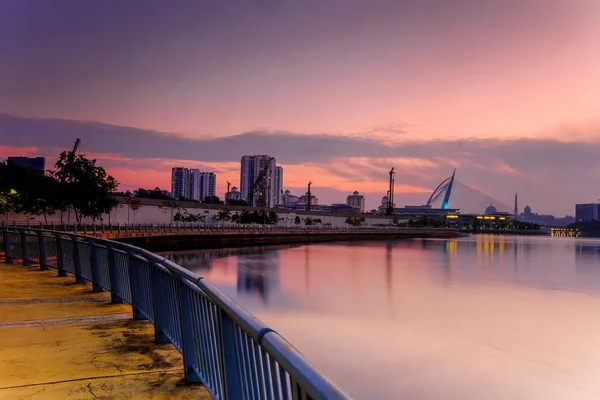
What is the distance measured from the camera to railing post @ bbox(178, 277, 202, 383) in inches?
207

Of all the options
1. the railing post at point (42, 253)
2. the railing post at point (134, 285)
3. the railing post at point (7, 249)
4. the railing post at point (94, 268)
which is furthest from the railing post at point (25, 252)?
the railing post at point (134, 285)

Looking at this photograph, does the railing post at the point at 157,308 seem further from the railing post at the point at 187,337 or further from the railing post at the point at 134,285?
the railing post at the point at 187,337

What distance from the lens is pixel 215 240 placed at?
78938 mm

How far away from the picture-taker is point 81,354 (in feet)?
20.8

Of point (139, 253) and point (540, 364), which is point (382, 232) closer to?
point (540, 364)

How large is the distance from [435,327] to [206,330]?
2164 cm

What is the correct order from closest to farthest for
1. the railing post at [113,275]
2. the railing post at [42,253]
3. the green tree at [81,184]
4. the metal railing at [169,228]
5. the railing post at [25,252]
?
the railing post at [113,275]
the railing post at [42,253]
the railing post at [25,252]
the metal railing at [169,228]
the green tree at [81,184]

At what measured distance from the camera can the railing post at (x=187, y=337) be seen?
5.26 m

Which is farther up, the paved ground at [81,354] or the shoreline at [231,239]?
the paved ground at [81,354]

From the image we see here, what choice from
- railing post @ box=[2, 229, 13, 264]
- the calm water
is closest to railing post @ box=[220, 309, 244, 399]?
the calm water

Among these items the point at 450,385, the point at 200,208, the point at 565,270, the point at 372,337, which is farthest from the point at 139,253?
the point at 200,208

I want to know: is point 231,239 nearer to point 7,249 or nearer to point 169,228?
point 169,228

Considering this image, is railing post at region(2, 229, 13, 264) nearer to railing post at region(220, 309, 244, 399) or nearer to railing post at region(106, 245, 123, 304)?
railing post at region(106, 245, 123, 304)

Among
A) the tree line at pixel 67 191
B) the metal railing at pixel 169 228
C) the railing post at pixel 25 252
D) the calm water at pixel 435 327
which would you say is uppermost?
the tree line at pixel 67 191
